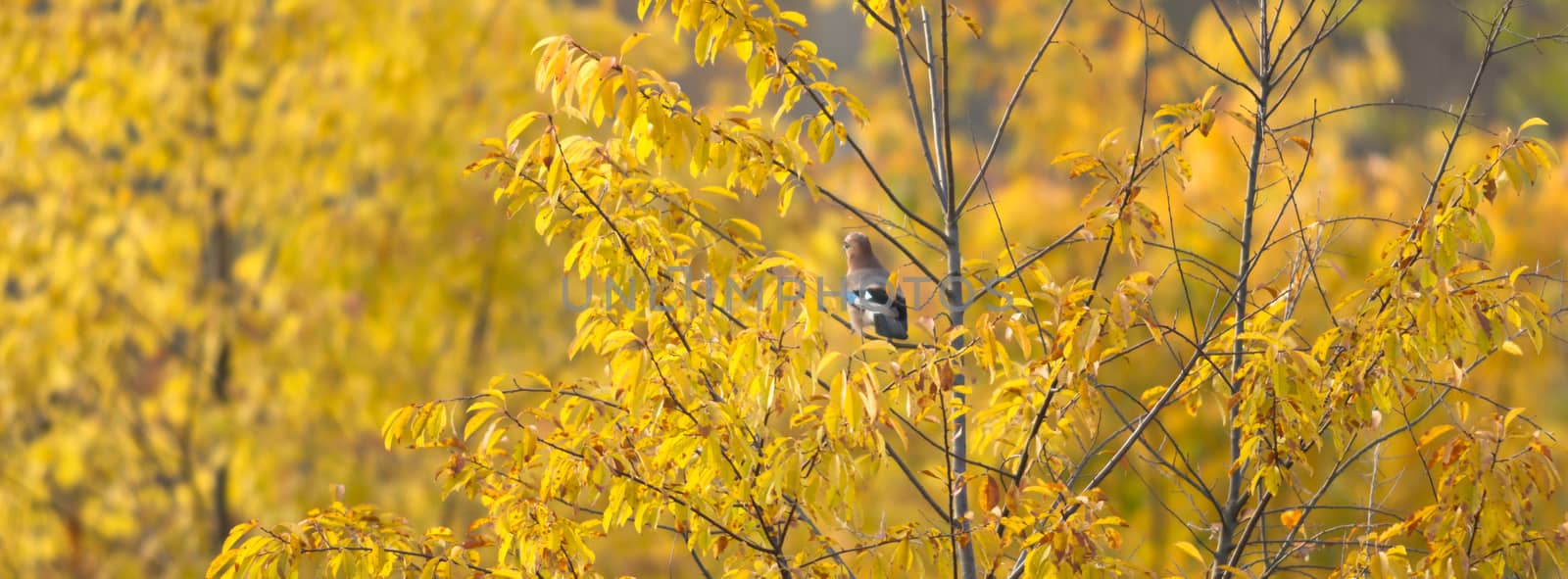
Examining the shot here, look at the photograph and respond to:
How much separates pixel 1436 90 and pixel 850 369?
16.0 meters

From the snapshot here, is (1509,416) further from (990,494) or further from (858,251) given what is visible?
(858,251)

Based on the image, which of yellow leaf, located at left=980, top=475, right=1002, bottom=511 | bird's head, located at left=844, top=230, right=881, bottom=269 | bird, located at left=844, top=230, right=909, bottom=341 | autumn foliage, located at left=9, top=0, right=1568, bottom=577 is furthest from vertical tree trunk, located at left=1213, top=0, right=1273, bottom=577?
bird's head, located at left=844, top=230, right=881, bottom=269

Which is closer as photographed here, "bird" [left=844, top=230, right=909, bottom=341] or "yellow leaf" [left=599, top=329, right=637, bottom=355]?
"yellow leaf" [left=599, top=329, right=637, bottom=355]

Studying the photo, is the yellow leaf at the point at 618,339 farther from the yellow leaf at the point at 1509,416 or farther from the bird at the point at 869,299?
the yellow leaf at the point at 1509,416

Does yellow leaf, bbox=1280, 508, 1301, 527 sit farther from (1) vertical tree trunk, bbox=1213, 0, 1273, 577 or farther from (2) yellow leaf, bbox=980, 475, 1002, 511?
(2) yellow leaf, bbox=980, 475, 1002, 511

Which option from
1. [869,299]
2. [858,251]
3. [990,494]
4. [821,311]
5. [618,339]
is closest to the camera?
[618,339]

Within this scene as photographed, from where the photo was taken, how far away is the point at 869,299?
326 centimetres

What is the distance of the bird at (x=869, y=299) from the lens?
3.16 m

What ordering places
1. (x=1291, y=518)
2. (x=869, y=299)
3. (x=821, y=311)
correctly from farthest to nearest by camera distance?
(x=869, y=299), (x=821, y=311), (x=1291, y=518)

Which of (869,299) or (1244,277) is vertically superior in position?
(1244,277)

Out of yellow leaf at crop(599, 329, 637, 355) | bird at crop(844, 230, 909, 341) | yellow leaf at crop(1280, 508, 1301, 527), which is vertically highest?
bird at crop(844, 230, 909, 341)

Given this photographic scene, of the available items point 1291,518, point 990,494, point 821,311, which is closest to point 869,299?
point 821,311

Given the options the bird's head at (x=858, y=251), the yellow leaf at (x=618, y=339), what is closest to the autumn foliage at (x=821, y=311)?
the yellow leaf at (x=618, y=339)

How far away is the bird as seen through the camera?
316 cm
